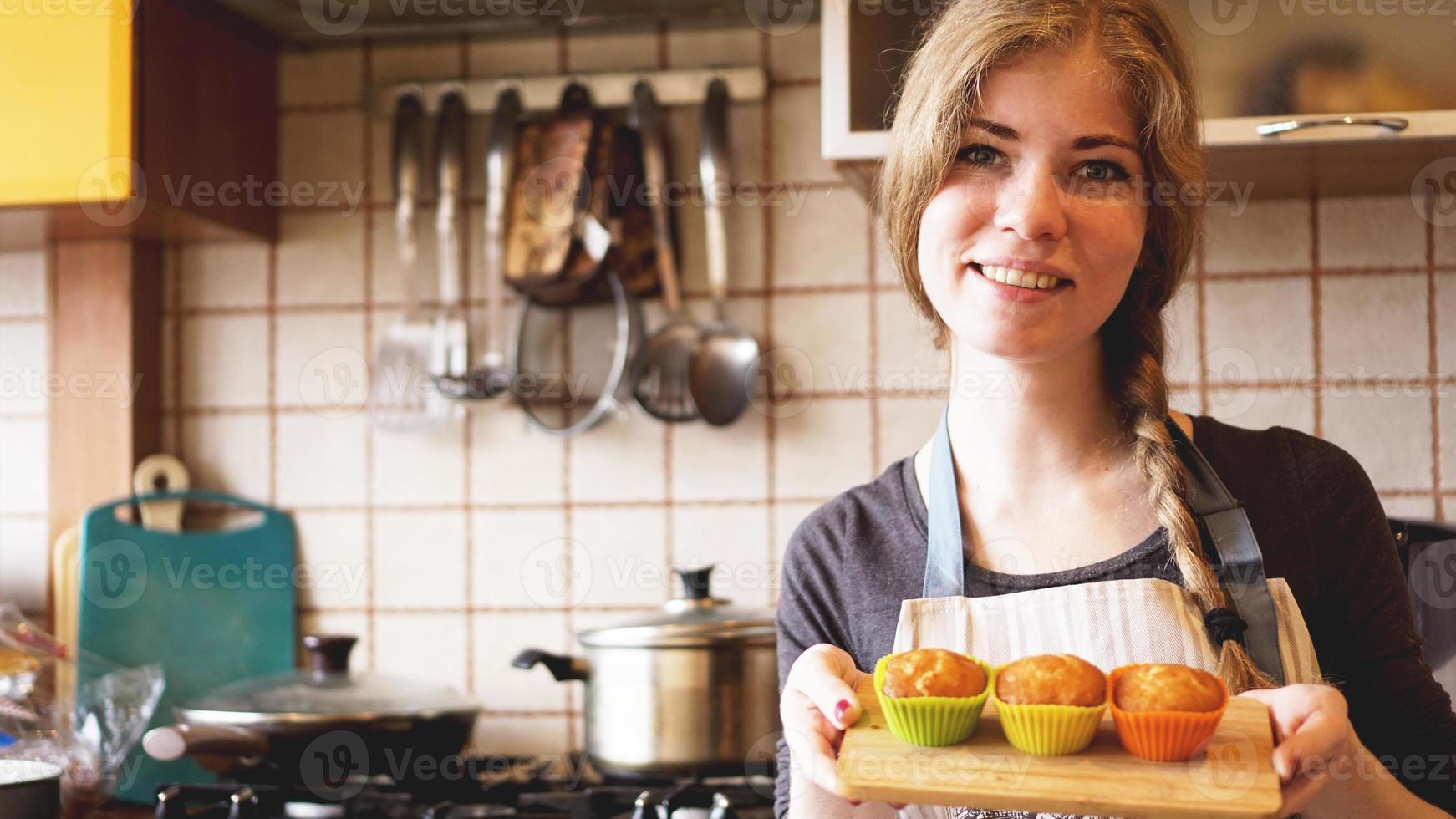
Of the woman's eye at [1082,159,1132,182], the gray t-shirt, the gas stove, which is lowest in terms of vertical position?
the gas stove

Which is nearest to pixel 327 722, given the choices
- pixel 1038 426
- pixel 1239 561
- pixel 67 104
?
pixel 67 104

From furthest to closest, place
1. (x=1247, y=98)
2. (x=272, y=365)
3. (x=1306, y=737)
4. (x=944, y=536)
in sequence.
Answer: (x=272, y=365), (x=1247, y=98), (x=944, y=536), (x=1306, y=737)

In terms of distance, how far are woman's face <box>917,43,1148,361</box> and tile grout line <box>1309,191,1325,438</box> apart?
2.70 ft

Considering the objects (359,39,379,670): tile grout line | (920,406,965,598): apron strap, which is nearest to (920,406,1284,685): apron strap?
(920,406,965,598): apron strap

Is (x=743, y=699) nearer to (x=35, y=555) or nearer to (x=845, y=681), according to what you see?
(x=845, y=681)

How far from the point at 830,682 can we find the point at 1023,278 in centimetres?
30

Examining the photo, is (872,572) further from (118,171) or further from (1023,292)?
(118,171)

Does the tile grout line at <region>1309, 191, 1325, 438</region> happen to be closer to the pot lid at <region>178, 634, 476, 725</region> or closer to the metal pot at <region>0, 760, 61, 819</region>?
the pot lid at <region>178, 634, 476, 725</region>

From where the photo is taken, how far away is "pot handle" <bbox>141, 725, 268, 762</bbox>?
4.41ft

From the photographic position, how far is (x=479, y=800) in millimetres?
1448

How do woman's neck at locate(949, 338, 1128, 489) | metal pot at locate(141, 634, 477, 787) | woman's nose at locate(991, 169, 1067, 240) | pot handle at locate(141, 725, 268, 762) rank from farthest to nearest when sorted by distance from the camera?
metal pot at locate(141, 634, 477, 787), pot handle at locate(141, 725, 268, 762), woman's neck at locate(949, 338, 1128, 489), woman's nose at locate(991, 169, 1067, 240)

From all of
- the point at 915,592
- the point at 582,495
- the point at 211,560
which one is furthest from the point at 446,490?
the point at 915,592

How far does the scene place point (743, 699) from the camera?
1.46 metres

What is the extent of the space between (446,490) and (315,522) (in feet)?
0.64
